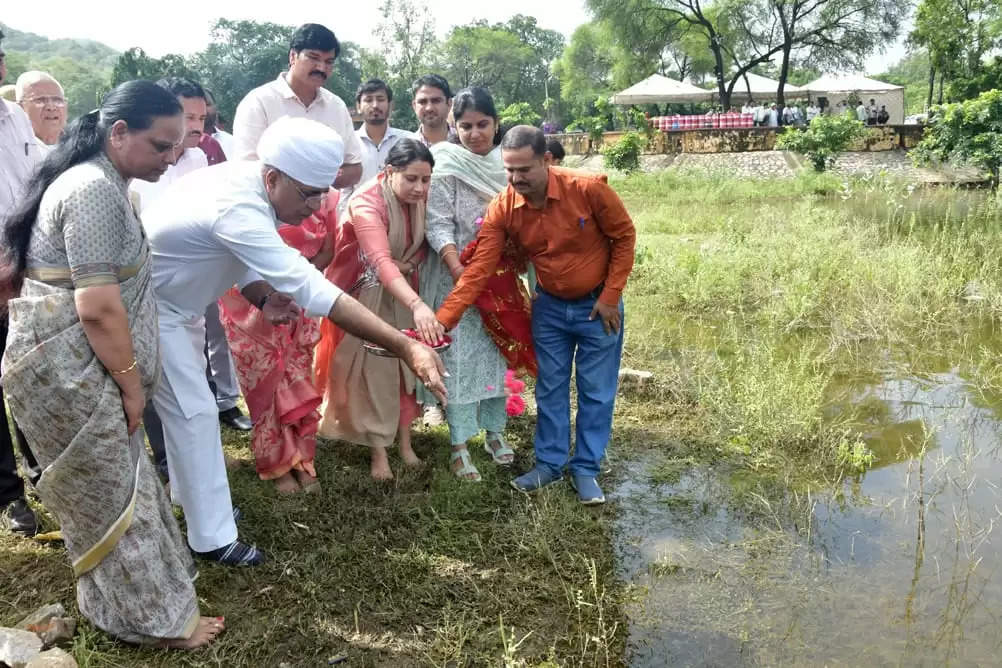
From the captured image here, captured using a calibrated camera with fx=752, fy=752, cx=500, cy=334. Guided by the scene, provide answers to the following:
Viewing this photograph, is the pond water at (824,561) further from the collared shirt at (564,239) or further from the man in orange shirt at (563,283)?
the collared shirt at (564,239)

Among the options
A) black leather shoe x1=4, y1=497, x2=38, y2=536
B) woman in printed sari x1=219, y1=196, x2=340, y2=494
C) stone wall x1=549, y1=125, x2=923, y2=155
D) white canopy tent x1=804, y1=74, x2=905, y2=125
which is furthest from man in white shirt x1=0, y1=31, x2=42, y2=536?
white canopy tent x1=804, y1=74, x2=905, y2=125

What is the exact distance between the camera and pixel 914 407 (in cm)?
433

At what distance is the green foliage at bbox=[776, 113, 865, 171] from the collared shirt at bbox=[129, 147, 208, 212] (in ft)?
53.8

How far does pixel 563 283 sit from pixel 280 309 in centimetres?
117

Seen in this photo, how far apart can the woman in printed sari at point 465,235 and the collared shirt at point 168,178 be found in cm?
127

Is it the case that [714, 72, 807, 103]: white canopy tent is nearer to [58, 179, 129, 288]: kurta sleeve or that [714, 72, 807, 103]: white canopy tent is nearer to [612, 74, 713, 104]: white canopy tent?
[612, 74, 713, 104]: white canopy tent

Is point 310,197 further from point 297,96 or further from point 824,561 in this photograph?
point 824,561

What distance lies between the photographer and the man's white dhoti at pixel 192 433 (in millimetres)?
2555

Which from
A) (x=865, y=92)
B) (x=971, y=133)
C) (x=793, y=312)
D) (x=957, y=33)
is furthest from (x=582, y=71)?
(x=793, y=312)

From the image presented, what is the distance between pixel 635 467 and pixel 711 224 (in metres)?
7.52

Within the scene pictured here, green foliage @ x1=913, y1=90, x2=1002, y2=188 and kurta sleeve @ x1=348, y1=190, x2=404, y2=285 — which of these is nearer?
kurta sleeve @ x1=348, y1=190, x2=404, y2=285

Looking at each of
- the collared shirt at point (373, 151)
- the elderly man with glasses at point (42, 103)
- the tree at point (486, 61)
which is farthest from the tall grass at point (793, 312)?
the tree at point (486, 61)

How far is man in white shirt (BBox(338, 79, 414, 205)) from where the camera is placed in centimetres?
452

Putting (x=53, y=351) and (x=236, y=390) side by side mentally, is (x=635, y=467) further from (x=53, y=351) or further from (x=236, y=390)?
(x=53, y=351)
